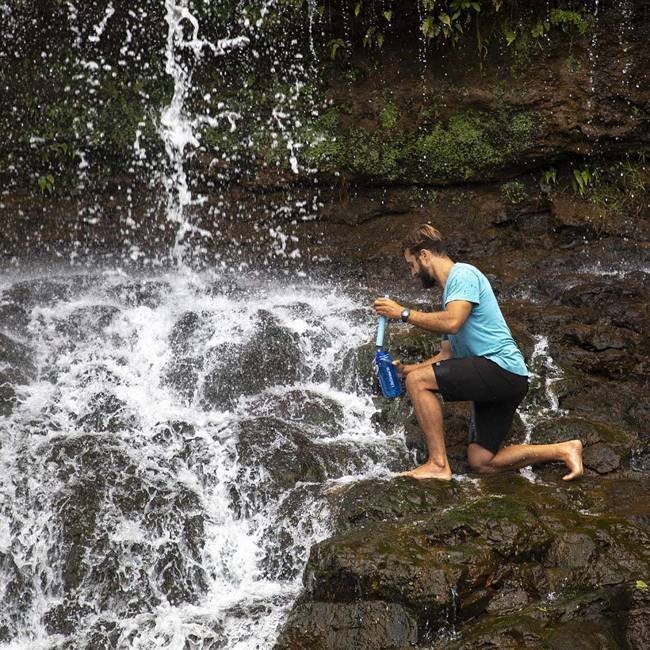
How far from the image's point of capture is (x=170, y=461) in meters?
8.36

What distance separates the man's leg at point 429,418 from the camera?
7633mm

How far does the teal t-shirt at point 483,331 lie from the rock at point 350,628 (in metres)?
2.24

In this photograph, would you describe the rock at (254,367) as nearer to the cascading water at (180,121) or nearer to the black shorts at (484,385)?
the black shorts at (484,385)

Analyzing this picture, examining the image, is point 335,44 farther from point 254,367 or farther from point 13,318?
point 13,318

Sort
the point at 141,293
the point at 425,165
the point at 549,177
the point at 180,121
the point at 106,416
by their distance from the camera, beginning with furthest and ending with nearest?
1. the point at 180,121
2. the point at 425,165
3. the point at 549,177
4. the point at 141,293
5. the point at 106,416

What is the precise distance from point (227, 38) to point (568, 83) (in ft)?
15.8

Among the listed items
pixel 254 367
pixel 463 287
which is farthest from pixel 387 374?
pixel 254 367

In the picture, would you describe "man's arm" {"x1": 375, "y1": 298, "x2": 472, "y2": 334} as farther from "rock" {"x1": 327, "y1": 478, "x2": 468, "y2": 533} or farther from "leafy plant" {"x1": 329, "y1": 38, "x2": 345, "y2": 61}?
"leafy plant" {"x1": 329, "y1": 38, "x2": 345, "y2": 61}

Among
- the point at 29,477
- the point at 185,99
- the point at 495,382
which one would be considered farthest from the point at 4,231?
the point at 495,382

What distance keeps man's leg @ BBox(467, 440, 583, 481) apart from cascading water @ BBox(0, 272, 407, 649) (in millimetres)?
761

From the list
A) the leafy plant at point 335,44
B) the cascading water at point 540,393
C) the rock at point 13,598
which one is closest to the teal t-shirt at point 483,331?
the cascading water at point 540,393

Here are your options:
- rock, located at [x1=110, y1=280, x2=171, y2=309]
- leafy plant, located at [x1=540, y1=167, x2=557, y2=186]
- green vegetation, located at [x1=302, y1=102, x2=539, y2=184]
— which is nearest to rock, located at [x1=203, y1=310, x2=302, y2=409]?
→ rock, located at [x1=110, y1=280, x2=171, y2=309]

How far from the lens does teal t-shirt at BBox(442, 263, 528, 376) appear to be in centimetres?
751

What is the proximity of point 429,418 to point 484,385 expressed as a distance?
0.52 metres
